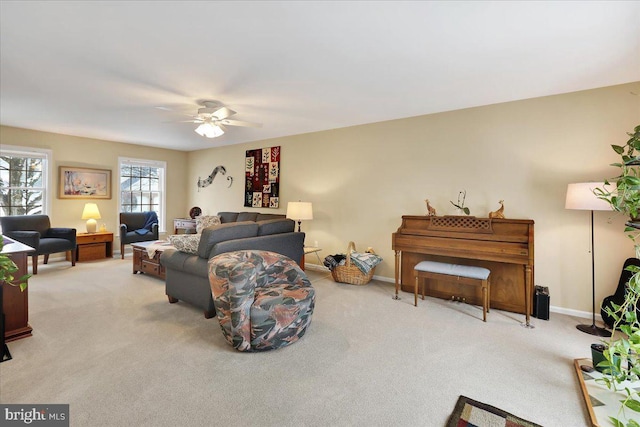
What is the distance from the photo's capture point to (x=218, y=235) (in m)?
3.14

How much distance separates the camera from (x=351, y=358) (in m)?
2.35

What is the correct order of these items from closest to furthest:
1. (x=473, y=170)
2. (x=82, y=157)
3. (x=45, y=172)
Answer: (x=473, y=170)
(x=45, y=172)
(x=82, y=157)

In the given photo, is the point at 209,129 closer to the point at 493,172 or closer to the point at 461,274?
the point at 461,274

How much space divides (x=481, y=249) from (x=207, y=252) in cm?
295

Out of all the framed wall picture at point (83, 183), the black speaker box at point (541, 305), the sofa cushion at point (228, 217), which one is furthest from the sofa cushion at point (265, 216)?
the black speaker box at point (541, 305)

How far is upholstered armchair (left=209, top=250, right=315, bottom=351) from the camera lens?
7.79 feet

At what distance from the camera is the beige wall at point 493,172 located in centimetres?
316

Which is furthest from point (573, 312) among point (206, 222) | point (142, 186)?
point (142, 186)

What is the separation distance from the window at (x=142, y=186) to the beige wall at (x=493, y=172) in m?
3.91

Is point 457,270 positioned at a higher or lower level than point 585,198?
lower

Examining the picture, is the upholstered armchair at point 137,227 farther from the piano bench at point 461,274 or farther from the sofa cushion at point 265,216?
the piano bench at point 461,274

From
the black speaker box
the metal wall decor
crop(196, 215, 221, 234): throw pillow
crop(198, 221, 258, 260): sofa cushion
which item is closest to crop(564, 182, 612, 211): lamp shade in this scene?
the black speaker box

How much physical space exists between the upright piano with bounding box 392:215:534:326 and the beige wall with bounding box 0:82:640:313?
0.33 meters

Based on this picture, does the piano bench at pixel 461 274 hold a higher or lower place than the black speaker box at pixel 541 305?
higher
